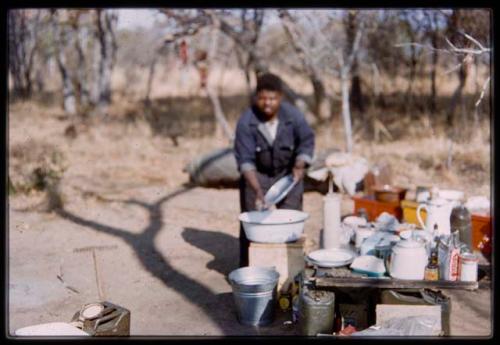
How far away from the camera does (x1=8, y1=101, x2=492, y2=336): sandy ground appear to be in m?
4.68

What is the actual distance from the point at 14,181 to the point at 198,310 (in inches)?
213

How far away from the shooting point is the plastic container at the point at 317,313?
13.1 ft

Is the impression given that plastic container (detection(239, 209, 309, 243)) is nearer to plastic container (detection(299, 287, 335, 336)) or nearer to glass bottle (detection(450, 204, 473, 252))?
plastic container (detection(299, 287, 335, 336))

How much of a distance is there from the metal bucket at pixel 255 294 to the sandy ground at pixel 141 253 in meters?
0.09

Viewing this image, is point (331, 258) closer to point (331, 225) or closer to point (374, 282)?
point (374, 282)

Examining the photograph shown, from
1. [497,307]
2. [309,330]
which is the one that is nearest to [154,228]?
[309,330]

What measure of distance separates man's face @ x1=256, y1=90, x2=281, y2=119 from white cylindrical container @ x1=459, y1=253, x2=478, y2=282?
1.84 metres

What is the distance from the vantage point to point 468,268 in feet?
13.4

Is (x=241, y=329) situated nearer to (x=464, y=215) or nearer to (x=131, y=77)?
(x=464, y=215)

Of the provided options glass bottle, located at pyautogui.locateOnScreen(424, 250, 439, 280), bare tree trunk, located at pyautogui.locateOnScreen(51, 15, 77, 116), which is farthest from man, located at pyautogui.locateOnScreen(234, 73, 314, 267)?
bare tree trunk, located at pyautogui.locateOnScreen(51, 15, 77, 116)

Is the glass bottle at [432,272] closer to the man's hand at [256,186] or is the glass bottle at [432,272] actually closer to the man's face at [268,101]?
the man's hand at [256,186]

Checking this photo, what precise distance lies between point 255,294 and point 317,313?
57 cm

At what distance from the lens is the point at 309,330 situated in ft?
13.2

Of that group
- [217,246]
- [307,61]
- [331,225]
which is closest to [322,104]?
[307,61]
